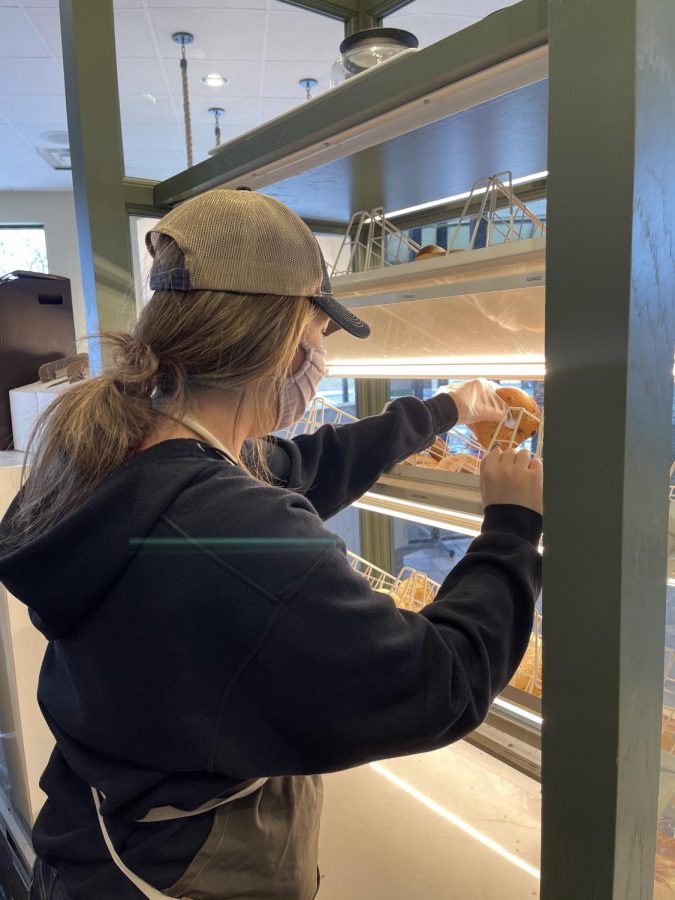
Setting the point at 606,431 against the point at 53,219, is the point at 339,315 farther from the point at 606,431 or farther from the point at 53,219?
the point at 53,219

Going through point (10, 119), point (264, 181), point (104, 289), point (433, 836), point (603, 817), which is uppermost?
point (10, 119)

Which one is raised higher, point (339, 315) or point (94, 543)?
point (339, 315)

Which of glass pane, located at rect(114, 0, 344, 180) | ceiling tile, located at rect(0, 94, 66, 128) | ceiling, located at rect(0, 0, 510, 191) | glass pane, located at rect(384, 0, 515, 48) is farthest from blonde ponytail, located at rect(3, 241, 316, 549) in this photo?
ceiling tile, located at rect(0, 94, 66, 128)

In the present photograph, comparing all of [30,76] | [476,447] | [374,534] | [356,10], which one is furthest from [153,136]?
[476,447]

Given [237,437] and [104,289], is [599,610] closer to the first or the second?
[237,437]

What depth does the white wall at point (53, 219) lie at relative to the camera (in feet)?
20.0

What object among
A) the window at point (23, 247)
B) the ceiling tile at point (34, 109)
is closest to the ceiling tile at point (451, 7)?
the ceiling tile at point (34, 109)

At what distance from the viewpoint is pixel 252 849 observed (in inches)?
32.1

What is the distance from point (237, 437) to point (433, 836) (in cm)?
95

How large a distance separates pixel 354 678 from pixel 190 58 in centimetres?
356

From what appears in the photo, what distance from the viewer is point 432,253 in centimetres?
120

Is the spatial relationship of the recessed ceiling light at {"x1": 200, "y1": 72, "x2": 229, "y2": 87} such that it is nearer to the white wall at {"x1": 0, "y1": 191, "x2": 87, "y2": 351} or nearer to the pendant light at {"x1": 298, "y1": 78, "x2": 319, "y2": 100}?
the pendant light at {"x1": 298, "y1": 78, "x2": 319, "y2": 100}

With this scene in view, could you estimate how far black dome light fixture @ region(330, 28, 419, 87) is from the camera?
118 centimetres

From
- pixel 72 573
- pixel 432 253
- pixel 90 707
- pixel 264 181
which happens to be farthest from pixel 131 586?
pixel 264 181
